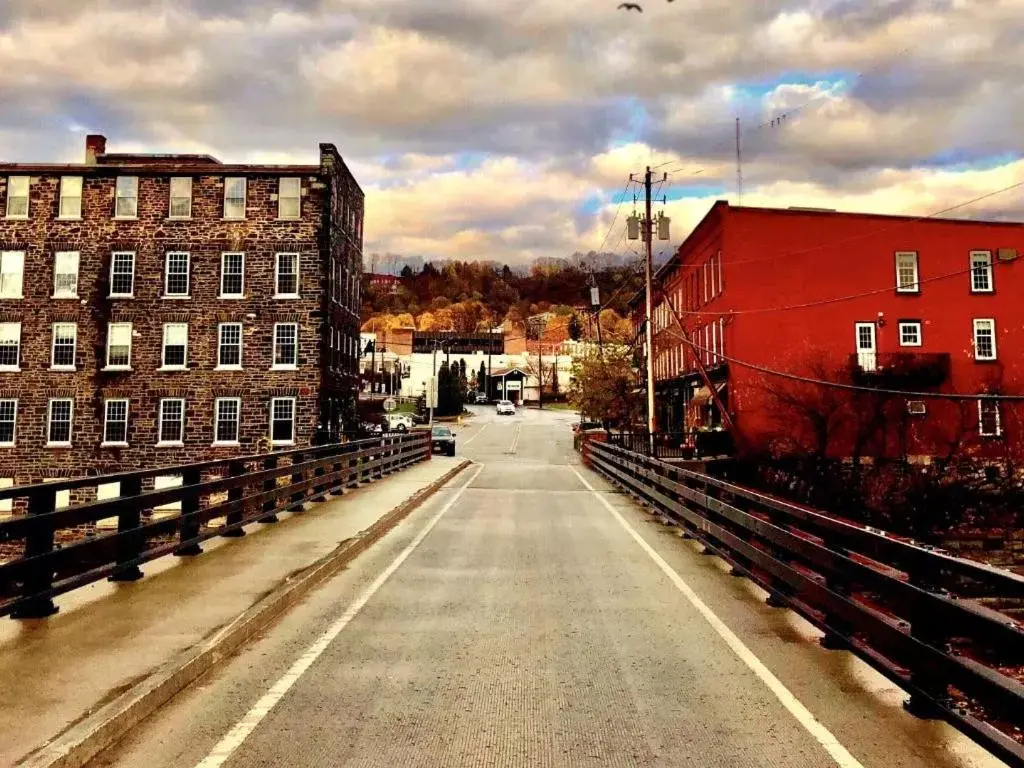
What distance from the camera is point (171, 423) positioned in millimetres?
38688

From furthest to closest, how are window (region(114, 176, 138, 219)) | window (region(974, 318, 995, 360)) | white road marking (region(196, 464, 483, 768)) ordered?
window (region(114, 176, 138, 219)) → window (region(974, 318, 995, 360)) → white road marking (region(196, 464, 483, 768))

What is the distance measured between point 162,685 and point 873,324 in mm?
37331

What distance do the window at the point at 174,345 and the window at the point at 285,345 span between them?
14.5 ft

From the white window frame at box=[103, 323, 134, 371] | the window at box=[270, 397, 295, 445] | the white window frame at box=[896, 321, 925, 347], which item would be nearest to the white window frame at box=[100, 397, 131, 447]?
the white window frame at box=[103, 323, 134, 371]

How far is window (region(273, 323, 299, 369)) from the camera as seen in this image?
1515 inches

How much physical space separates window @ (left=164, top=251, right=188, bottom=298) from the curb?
1311 inches

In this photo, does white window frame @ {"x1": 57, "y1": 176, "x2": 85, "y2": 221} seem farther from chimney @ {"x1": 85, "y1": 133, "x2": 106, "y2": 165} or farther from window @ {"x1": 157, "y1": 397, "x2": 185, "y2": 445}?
window @ {"x1": 157, "y1": 397, "x2": 185, "y2": 445}

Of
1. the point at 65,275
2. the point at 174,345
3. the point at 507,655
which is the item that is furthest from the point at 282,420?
the point at 507,655

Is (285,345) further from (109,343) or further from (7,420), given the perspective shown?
(7,420)

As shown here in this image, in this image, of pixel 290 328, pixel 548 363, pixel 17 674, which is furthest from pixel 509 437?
pixel 548 363

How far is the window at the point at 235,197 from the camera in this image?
3916cm

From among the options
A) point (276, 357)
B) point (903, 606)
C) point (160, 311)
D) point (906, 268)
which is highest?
point (906, 268)

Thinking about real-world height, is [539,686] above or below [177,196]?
below

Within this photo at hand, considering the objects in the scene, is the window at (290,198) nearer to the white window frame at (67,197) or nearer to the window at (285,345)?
the window at (285,345)
